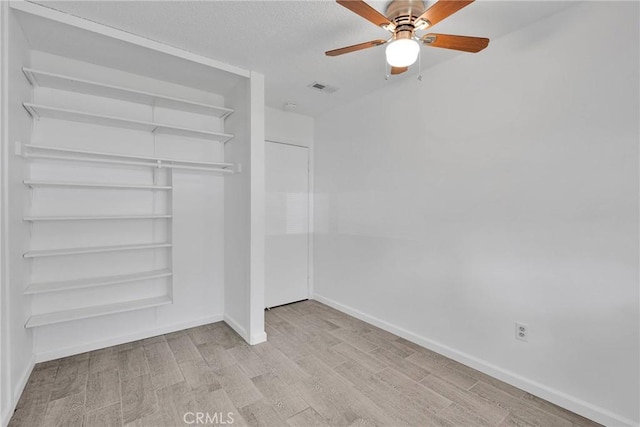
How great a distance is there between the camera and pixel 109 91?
99.9 inches

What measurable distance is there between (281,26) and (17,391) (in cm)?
302

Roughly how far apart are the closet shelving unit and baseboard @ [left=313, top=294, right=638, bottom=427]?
92.6 inches

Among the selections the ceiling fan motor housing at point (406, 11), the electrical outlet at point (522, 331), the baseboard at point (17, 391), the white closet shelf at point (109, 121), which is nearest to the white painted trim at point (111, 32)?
the white closet shelf at point (109, 121)

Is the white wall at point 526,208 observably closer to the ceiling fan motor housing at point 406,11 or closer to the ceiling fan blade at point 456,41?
the ceiling fan blade at point 456,41

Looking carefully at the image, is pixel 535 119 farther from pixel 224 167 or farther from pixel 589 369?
pixel 224 167

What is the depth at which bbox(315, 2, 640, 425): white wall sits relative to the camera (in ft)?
5.75

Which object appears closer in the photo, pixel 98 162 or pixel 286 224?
pixel 98 162

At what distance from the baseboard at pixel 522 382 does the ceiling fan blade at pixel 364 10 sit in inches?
98.9

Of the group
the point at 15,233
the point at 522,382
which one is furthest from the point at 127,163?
the point at 522,382

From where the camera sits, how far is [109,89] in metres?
2.49

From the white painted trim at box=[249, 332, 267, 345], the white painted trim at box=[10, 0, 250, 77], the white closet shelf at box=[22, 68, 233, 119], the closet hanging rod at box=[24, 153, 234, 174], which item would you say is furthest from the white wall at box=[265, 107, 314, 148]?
the white painted trim at box=[249, 332, 267, 345]

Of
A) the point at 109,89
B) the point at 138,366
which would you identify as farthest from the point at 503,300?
the point at 109,89

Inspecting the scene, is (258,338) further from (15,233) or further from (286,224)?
(15,233)

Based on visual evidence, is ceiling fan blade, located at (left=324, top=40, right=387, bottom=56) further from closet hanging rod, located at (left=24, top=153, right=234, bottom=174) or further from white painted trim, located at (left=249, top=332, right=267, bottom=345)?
white painted trim, located at (left=249, top=332, right=267, bottom=345)
